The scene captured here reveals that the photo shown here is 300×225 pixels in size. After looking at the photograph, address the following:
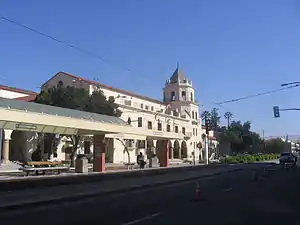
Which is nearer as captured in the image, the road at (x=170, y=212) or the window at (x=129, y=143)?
the road at (x=170, y=212)

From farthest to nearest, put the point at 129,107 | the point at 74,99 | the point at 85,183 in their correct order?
the point at 129,107 < the point at 74,99 < the point at 85,183

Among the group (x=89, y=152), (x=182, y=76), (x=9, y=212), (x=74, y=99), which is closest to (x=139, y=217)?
(x=9, y=212)

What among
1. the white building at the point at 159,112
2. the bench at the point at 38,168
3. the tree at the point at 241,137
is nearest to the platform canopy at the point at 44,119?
the bench at the point at 38,168

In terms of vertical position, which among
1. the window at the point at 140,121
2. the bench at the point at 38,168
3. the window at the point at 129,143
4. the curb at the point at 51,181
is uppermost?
the window at the point at 140,121

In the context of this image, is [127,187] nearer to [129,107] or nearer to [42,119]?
[42,119]

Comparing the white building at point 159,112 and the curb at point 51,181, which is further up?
the white building at point 159,112

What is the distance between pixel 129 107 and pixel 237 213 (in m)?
61.7

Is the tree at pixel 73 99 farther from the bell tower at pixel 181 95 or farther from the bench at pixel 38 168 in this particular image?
the bell tower at pixel 181 95

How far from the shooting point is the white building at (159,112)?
Answer: 69.5m

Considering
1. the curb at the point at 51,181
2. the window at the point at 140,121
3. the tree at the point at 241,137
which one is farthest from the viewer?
the tree at the point at 241,137

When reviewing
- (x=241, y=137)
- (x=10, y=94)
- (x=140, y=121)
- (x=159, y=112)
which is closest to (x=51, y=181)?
(x=10, y=94)

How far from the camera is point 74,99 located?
54406mm

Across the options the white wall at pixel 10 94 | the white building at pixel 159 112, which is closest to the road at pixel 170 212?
the white building at pixel 159 112

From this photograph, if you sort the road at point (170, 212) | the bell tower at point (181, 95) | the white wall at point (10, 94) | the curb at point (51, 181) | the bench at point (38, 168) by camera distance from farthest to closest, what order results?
the bell tower at point (181, 95) < the white wall at point (10, 94) < the bench at point (38, 168) < the curb at point (51, 181) < the road at point (170, 212)
